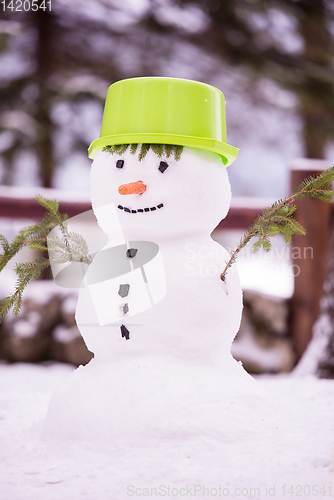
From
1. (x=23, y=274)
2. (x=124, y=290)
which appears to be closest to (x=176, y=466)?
(x=124, y=290)

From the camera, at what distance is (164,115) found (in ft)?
4.32

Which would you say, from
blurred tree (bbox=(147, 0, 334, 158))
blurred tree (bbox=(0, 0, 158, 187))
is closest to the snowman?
blurred tree (bbox=(147, 0, 334, 158))

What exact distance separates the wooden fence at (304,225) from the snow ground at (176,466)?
1225 millimetres

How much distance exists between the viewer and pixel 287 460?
106 centimetres

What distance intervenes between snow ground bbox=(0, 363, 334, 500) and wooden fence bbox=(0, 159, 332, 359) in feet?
4.02

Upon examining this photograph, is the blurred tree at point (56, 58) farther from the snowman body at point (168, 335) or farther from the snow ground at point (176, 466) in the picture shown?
the snow ground at point (176, 466)

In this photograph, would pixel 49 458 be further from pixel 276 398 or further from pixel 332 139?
pixel 332 139

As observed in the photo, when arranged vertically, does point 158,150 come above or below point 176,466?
above

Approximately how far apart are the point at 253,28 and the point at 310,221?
2.44 m

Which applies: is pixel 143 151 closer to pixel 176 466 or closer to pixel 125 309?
pixel 125 309

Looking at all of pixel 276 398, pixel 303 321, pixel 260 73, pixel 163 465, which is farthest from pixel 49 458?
pixel 260 73

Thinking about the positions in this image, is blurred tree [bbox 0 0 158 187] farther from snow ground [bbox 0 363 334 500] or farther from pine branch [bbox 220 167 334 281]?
snow ground [bbox 0 363 334 500]

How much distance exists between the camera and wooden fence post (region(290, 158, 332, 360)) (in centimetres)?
260

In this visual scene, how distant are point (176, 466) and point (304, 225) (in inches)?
75.8
